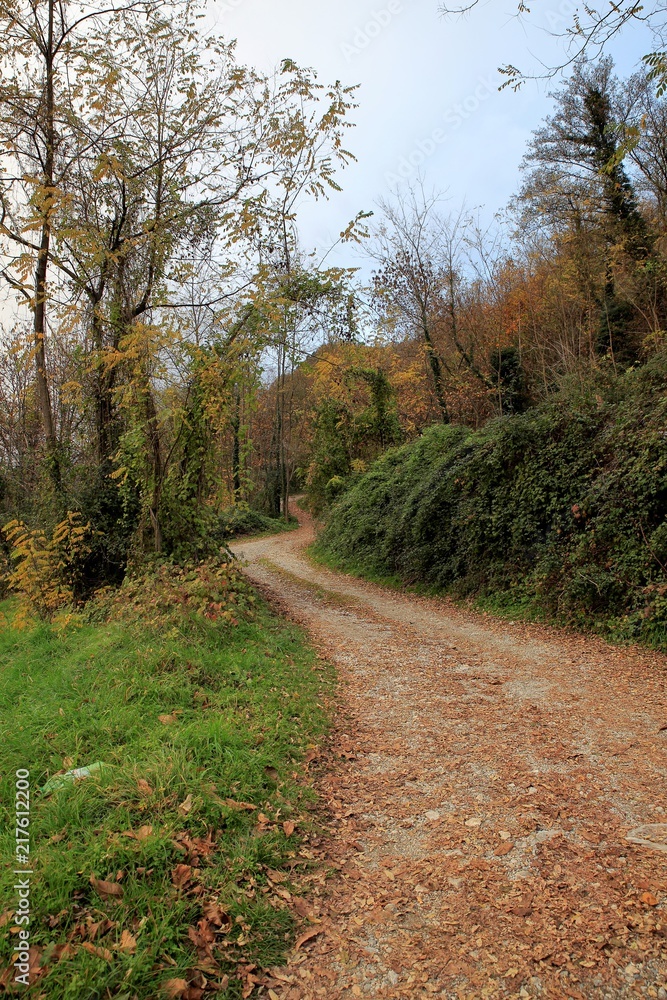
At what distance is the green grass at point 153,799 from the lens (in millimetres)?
2283

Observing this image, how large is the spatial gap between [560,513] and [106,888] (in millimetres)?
7647

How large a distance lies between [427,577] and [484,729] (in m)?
6.65

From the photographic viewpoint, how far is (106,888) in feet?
8.05

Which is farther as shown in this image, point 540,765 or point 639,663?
point 639,663

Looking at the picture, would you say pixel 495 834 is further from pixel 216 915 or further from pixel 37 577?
pixel 37 577

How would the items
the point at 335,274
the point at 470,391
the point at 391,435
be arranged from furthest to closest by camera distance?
the point at 391,435 → the point at 470,391 → the point at 335,274

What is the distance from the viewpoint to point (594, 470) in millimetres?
7988

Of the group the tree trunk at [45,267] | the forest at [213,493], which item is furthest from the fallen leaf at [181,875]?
the tree trunk at [45,267]

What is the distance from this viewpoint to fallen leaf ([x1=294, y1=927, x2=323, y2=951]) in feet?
8.20

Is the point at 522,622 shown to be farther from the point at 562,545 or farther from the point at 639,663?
the point at 639,663

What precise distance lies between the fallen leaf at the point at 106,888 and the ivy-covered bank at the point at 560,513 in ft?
19.2

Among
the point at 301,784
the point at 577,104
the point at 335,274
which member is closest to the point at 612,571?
the point at 301,784

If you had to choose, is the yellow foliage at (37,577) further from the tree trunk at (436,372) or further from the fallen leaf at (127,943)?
the tree trunk at (436,372)

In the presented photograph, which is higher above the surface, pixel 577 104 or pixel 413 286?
pixel 577 104
